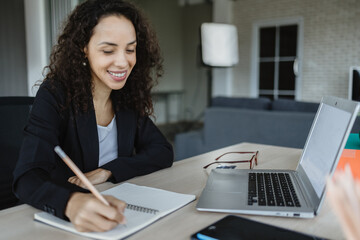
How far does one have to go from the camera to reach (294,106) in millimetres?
3113

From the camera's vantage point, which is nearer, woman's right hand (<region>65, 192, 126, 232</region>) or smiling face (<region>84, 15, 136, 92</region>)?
woman's right hand (<region>65, 192, 126, 232</region>)

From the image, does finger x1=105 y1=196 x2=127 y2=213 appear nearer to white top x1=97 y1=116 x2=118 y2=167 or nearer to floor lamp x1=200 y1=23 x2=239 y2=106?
white top x1=97 y1=116 x2=118 y2=167

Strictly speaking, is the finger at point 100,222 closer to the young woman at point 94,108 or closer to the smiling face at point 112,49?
the young woman at point 94,108

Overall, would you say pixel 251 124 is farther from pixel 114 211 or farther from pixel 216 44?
pixel 114 211

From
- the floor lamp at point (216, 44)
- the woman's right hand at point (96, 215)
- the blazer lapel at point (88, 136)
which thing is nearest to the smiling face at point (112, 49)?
the blazer lapel at point (88, 136)

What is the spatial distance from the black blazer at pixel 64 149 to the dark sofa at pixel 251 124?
1805mm

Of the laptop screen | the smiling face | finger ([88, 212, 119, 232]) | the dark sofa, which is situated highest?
the smiling face

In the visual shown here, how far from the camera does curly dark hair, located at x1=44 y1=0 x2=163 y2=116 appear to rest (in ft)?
3.94

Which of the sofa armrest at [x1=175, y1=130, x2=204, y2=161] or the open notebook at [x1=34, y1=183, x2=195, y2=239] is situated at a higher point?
the open notebook at [x1=34, y1=183, x2=195, y2=239]

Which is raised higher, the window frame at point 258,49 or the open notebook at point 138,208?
the window frame at point 258,49

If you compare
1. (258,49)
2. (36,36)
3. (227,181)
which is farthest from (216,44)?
(258,49)

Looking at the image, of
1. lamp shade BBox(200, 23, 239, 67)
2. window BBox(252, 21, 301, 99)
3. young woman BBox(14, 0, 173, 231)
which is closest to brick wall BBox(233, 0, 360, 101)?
window BBox(252, 21, 301, 99)

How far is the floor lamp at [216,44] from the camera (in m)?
3.69

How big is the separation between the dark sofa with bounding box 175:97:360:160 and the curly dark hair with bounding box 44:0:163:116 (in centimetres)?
186
